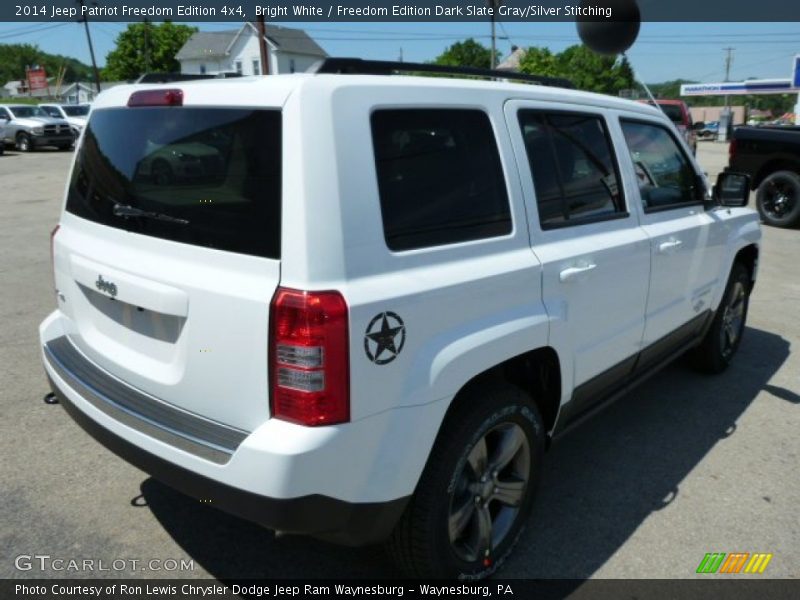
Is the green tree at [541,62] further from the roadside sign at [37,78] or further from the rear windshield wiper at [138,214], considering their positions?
the rear windshield wiper at [138,214]

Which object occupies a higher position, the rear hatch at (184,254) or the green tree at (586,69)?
the green tree at (586,69)

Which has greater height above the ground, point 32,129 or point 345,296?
point 32,129

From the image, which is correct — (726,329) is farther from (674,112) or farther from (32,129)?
(32,129)

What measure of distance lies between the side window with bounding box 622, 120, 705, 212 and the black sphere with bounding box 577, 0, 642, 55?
81 centimetres

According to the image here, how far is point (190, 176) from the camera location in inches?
88.4

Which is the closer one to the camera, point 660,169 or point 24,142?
point 660,169

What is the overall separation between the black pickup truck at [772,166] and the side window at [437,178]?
9981mm

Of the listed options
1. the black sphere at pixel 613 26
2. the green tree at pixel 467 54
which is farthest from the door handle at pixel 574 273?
the green tree at pixel 467 54

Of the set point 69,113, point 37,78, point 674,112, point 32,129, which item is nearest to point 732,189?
point 674,112

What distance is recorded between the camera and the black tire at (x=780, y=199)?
35.5 feet

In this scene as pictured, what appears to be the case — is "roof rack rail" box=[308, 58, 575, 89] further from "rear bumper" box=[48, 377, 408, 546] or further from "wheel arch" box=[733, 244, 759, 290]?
"wheel arch" box=[733, 244, 759, 290]

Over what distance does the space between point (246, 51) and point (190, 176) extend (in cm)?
7916

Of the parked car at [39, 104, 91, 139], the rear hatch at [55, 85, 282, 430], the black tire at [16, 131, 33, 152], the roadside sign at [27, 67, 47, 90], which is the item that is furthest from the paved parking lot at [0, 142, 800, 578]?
the roadside sign at [27, 67, 47, 90]

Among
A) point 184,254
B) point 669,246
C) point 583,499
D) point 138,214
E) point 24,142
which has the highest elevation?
point 24,142
